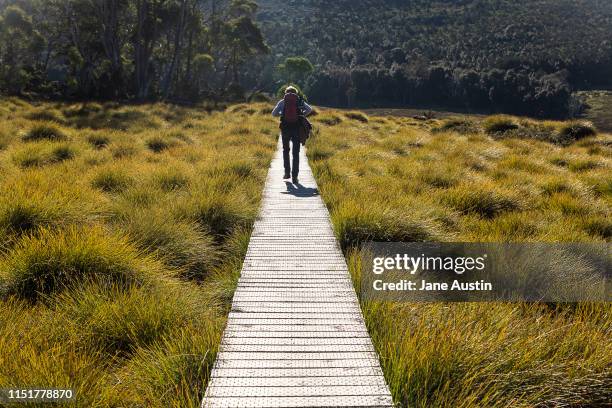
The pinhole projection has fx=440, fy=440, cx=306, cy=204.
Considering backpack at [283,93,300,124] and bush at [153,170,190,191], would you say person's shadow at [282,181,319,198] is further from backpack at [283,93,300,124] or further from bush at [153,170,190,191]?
bush at [153,170,190,191]

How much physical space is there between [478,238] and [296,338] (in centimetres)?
339

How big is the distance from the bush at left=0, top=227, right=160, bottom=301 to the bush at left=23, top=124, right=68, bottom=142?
34.9ft

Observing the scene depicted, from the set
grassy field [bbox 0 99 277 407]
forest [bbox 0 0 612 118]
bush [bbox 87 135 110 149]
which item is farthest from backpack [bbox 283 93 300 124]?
forest [bbox 0 0 612 118]

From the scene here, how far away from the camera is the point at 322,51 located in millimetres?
132500

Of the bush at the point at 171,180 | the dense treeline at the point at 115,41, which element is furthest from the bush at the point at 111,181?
the dense treeline at the point at 115,41

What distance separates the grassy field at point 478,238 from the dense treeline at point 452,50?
8209cm

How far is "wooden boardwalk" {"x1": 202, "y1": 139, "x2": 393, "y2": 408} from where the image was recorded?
2592 mm

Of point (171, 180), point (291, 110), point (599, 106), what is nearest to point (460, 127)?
point (291, 110)

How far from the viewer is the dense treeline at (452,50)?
94938 millimetres

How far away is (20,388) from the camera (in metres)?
2.41

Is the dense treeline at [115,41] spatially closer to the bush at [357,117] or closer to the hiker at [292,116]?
the bush at [357,117]

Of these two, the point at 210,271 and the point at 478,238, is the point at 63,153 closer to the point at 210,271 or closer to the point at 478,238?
the point at 210,271

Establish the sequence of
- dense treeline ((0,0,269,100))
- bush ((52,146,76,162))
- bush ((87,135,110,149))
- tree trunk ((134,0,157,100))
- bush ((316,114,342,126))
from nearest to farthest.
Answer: bush ((52,146,76,162)) < bush ((87,135,110,149)) < bush ((316,114,342,126)) < tree trunk ((134,0,157,100)) < dense treeline ((0,0,269,100))

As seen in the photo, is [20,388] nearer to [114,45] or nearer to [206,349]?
[206,349]
